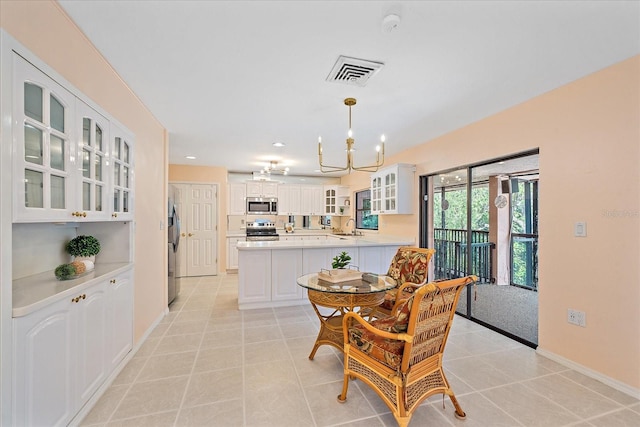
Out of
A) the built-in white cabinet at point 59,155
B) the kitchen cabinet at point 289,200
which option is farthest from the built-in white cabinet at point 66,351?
the kitchen cabinet at point 289,200

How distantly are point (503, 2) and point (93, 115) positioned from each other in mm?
2613

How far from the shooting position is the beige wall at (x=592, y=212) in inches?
81.0

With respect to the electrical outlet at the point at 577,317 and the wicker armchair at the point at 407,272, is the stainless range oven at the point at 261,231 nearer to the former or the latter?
the wicker armchair at the point at 407,272

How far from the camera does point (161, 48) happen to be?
1.96 m

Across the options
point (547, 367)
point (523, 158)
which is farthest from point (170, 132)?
point (547, 367)

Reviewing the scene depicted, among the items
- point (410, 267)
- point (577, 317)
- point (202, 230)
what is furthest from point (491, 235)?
point (202, 230)

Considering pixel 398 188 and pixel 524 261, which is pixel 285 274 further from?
pixel 524 261

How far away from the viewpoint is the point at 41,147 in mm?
1410

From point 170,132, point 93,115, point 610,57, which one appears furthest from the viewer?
point 170,132

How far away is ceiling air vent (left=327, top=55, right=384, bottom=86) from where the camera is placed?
6.83 ft

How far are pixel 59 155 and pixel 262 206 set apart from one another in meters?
5.19

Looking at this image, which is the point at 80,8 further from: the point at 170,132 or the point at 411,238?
the point at 411,238

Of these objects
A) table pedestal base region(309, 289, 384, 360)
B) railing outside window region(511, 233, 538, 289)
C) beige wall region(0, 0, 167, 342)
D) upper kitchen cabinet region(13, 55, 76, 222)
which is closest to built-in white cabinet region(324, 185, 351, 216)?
railing outside window region(511, 233, 538, 289)

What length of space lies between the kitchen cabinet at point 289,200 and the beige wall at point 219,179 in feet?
4.36
